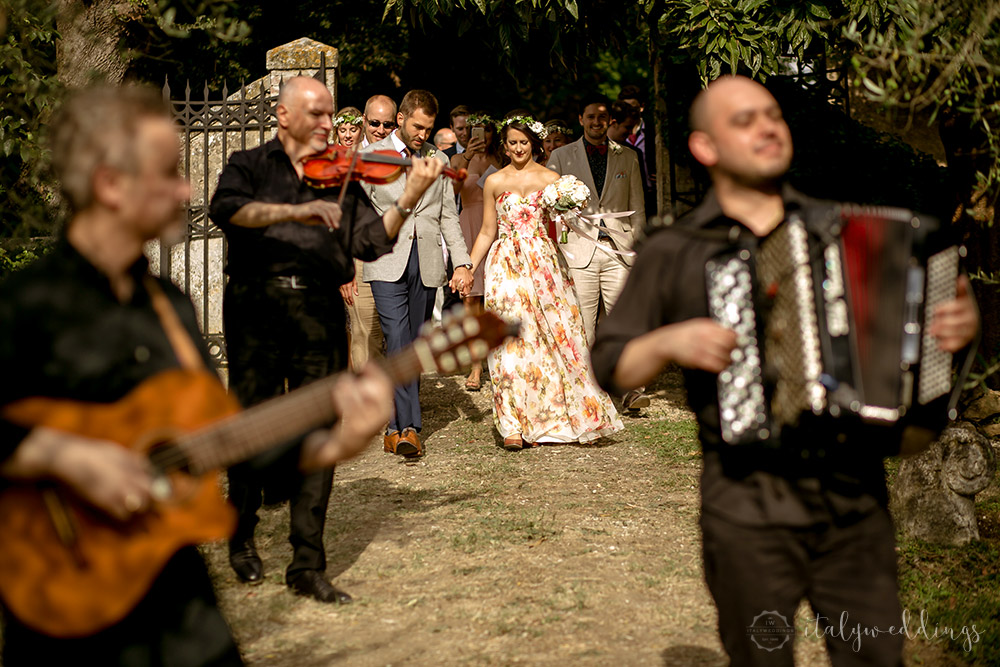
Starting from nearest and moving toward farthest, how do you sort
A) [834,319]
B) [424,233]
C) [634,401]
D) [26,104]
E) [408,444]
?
[834,319] < [26,104] < [408,444] < [424,233] < [634,401]

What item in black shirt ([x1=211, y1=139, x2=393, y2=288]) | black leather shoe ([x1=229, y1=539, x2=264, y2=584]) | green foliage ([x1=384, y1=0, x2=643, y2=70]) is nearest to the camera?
black shirt ([x1=211, y1=139, x2=393, y2=288])

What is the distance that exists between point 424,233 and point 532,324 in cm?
120

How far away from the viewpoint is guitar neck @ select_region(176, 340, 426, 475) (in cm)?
265

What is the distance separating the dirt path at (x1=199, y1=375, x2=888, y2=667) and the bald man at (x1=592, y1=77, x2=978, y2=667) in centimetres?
173

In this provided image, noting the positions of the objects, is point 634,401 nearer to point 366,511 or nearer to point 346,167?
point 366,511

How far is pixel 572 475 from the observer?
8.10 m

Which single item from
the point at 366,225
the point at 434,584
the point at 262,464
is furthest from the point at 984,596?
the point at 262,464

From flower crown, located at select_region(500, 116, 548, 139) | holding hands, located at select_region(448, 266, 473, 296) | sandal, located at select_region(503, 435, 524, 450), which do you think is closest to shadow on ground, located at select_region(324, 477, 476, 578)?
sandal, located at select_region(503, 435, 524, 450)

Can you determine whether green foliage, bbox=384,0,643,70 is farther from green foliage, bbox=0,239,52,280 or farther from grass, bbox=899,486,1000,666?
grass, bbox=899,486,1000,666

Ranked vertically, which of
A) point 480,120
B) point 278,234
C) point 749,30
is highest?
point 749,30

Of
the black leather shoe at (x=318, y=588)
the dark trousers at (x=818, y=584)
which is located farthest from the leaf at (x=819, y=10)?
the dark trousers at (x=818, y=584)

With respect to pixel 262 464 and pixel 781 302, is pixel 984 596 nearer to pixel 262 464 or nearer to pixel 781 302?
pixel 781 302

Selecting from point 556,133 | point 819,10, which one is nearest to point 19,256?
point 819,10

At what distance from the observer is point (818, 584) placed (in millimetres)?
3104
